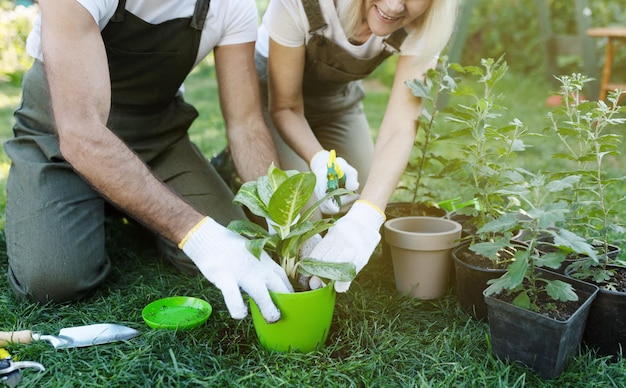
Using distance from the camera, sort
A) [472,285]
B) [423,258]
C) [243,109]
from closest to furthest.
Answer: [472,285] → [423,258] → [243,109]

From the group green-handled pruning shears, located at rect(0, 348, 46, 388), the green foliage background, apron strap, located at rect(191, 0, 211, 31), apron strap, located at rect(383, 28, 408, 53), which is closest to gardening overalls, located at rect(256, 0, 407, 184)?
apron strap, located at rect(383, 28, 408, 53)

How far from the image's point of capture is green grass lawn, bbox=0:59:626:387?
1.33 m

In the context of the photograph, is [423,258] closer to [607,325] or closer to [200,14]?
[607,325]

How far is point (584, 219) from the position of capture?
1543 mm

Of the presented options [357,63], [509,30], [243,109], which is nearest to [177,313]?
[243,109]

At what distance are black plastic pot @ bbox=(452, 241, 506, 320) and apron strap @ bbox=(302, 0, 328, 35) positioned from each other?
2.89 feet

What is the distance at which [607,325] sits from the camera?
1432mm

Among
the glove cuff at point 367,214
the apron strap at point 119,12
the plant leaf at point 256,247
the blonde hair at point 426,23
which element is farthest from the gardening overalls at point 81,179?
the plant leaf at point 256,247

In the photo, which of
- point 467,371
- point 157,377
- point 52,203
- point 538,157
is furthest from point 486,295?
point 538,157

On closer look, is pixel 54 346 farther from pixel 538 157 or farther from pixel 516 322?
pixel 538 157

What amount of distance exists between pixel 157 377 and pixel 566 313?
3.20 ft

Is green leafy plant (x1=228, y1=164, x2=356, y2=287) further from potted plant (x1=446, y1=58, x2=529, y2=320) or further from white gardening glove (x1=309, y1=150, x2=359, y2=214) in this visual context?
potted plant (x1=446, y1=58, x2=529, y2=320)

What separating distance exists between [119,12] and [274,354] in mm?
1091

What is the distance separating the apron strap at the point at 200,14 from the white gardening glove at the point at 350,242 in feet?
2.61
